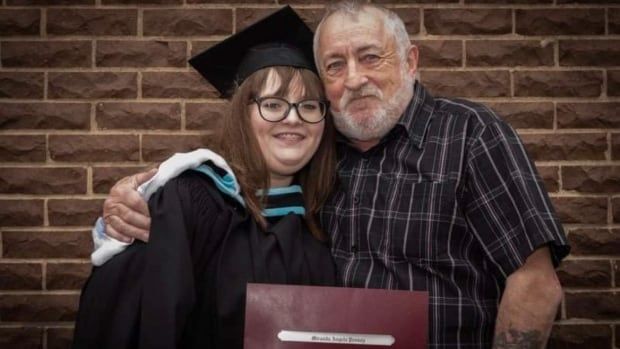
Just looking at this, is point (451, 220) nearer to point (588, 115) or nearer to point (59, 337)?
point (588, 115)

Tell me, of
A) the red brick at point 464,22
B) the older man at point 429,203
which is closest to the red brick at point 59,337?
the older man at point 429,203

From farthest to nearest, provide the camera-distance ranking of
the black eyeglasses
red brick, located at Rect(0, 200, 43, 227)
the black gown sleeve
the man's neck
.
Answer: red brick, located at Rect(0, 200, 43, 227), the man's neck, the black eyeglasses, the black gown sleeve

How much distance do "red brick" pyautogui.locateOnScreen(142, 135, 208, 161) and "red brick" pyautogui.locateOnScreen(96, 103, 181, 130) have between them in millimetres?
48

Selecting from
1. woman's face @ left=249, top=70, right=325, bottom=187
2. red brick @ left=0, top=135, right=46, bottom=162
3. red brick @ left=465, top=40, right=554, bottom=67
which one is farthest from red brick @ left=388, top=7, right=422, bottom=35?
red brick @ left=0, top=135, right=46, bottom=162

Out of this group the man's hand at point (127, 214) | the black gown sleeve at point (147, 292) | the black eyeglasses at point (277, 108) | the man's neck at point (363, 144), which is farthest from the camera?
the man's neck at point (363, 144)

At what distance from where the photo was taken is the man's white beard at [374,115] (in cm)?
214

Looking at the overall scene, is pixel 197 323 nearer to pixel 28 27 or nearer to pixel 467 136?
pixel 467 136

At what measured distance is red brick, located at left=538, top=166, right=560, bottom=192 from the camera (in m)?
2.73

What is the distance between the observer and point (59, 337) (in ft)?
8.91

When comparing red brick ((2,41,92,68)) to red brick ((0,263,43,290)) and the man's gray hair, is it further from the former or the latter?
the man's gray hair

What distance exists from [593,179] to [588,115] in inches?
11.2

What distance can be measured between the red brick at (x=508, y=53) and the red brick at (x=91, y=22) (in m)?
1.50

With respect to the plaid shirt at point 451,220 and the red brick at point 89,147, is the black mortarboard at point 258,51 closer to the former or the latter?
the plaid shirt at point 451,220

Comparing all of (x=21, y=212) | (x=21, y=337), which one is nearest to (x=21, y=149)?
(x=21, y=212)
